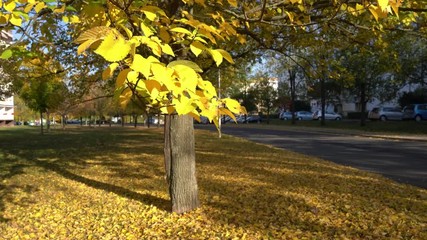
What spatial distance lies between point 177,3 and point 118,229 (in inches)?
124

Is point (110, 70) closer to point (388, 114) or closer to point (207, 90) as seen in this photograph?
point (207, 90)

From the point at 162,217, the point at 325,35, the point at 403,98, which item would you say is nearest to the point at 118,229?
the point at 162,217

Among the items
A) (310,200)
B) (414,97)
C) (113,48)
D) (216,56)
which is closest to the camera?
(113,48)

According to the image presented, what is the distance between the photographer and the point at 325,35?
29.0ft

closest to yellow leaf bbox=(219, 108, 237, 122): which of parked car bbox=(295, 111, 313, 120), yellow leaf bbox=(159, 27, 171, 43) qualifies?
yellow leaf bbox=(159, 27, 171, 43)

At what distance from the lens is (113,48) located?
62.7 inches

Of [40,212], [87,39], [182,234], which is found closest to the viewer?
[87,39]

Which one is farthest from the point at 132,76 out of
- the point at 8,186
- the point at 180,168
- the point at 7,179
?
the point at 7,179

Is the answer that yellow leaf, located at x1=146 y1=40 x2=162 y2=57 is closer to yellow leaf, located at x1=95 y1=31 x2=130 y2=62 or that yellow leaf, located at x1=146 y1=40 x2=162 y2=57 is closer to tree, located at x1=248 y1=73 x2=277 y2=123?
yellow leaf, located at x1=95 y1=31 x2=130 y2=62

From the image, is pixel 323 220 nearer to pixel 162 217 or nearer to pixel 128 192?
pixel 162 217

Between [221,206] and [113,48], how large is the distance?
16.1 feet

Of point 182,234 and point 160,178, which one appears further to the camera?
point 160,178

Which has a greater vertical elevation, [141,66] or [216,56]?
[216,56]

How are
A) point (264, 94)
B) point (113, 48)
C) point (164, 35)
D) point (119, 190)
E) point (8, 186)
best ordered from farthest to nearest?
point (264, 94) → point (8, 186) → point (119, 190) → point (164, 35) → point (113, 48)
